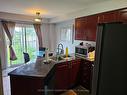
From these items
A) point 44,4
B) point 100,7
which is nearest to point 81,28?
point 100,7

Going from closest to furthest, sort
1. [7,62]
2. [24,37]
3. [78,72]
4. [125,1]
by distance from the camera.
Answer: [125,1]
[78,72]
[7,62]
[24,37]

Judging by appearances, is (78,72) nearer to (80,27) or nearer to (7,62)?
(80,27)

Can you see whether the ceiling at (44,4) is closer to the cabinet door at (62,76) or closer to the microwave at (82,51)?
the microwave at (82,51)

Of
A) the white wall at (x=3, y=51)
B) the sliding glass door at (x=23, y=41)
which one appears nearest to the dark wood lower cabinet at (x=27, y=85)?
the white wall at (x=3, y=51)

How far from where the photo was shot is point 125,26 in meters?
0.77

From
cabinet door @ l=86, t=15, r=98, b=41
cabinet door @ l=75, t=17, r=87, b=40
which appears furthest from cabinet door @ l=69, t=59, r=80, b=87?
cabinet door @ l=75, t=17, r=87, b=40

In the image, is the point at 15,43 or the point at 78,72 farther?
the point at 15,43

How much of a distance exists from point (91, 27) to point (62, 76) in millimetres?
1708

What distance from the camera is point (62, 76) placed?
9.51 feet

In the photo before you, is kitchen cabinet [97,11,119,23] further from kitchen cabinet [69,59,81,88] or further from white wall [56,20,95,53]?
white wall [56,20,95,53]

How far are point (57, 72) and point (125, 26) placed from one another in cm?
224

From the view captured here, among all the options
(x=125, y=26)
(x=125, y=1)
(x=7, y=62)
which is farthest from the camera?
(x=7, y=62)

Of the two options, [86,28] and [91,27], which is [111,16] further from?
[86,28]

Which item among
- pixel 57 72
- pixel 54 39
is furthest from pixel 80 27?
pixel 54 39
